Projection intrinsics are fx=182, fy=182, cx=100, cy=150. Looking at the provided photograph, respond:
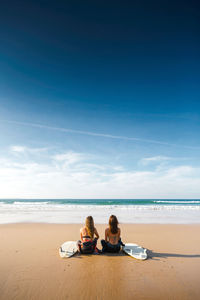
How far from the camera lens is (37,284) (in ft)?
11.5

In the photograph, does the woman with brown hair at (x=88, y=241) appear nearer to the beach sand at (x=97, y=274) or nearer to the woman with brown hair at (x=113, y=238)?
the beach sand at (x=97, y=274)

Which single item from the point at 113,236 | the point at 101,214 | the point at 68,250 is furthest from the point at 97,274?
the point at 101,214

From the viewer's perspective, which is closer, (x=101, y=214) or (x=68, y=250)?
(x=68, y=250)

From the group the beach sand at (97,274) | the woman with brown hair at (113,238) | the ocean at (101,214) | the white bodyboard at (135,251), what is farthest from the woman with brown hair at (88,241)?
the ocean at (101,214)

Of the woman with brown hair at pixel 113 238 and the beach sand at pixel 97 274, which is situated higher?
the woman with brown hair at pixel 113 238

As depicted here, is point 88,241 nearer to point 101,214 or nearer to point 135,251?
point 135,251

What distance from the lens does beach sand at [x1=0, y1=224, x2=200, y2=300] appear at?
325 centimetres

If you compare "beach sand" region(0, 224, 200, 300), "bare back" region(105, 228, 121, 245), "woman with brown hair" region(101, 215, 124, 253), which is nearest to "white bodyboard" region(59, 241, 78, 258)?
"beach sand" region(0, 224, 200, 300)

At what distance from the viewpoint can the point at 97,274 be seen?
395 centimetres

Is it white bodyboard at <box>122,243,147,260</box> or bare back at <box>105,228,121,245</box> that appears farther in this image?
bare back at <box>105,228,121,245</box>

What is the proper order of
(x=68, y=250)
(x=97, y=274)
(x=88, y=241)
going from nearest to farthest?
(x=97, y=274), (x=88, y=241), (x=68, y=250)

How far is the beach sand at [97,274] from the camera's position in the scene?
325cm

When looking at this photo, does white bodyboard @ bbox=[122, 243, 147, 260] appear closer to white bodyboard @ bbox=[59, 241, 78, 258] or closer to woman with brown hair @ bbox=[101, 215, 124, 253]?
woman with brown hair @ bbox=[101, 215, 124, 253]

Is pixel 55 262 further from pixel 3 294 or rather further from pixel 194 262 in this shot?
pixel 194 262
